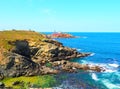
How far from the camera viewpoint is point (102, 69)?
92562 millimetres

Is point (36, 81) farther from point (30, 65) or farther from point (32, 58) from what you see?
point (32, 58)

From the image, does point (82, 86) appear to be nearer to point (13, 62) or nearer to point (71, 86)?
point (71, 86)

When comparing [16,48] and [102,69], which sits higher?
[16,48]

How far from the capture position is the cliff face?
259 feet

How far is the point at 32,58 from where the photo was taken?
10550 centimetres

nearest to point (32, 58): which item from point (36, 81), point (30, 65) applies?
point (30, 65)

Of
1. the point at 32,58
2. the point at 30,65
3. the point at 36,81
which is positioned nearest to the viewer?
the point at 36,81

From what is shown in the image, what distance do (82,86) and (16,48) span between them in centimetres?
3548

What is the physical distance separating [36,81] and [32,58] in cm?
3257

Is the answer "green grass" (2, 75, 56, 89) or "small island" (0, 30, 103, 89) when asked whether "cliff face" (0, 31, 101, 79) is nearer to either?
"small island" (0, 30, 103, 89)

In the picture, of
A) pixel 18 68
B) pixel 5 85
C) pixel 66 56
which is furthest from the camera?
pixel 66 56

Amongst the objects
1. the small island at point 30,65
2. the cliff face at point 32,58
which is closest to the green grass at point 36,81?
the small island at point 30,65

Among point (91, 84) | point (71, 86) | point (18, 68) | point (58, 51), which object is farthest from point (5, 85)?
point (58, 51)

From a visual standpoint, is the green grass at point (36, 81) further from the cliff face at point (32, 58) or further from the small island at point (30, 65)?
the cliff face at point (32, 58)
